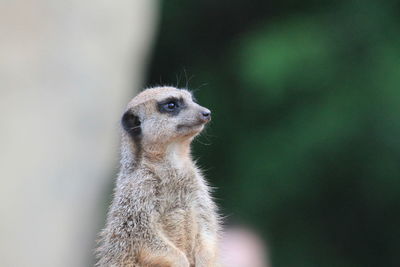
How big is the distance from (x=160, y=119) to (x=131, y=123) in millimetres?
93

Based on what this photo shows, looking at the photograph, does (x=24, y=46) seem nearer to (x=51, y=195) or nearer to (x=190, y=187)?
(x=51, y=195)

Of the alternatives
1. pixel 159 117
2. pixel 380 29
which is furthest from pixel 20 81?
pixel 159 117

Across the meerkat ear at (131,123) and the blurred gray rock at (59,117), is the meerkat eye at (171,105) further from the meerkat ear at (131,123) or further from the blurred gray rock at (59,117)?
the blurred gray rock at (59,117)

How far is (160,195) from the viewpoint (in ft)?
14.0

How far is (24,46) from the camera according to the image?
299 inches

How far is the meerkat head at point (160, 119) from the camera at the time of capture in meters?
4.32

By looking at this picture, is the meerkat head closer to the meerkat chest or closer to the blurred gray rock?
the meerkat chest

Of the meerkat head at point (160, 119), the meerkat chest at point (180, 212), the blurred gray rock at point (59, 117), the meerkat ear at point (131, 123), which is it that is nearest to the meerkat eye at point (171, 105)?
the meerkat head at point (160, 119)

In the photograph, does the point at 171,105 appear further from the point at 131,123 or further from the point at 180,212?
the point at 180,212

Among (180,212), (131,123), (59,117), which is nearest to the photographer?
(180,212)

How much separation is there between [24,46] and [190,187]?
3468mm

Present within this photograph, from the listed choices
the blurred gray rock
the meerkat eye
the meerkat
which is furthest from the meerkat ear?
the blurred gray rock

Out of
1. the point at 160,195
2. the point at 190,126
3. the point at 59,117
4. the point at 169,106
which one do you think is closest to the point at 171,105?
the point at 169,106

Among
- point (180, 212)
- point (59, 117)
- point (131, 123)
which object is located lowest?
point (59, 117)
